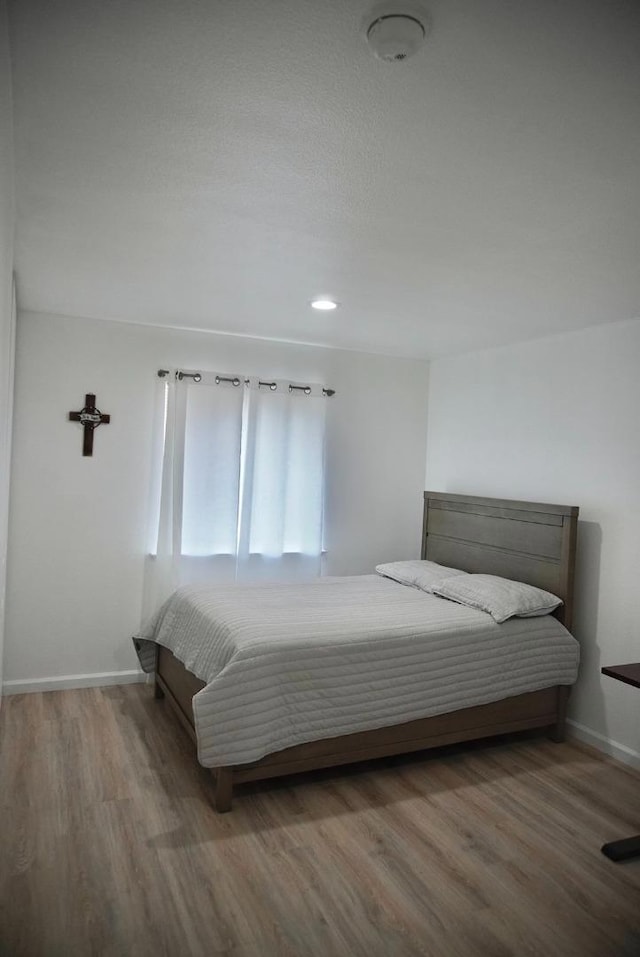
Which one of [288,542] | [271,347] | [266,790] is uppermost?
[271,347]

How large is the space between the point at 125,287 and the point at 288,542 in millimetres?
2111

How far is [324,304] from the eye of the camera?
3.44 m

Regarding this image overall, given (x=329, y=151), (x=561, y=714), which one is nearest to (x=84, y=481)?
(x=329, y=151)

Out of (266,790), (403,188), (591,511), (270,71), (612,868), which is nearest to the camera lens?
(270,71)

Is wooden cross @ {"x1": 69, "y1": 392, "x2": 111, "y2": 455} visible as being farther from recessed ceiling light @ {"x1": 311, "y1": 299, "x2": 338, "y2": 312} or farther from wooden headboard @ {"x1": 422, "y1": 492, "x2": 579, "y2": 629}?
wooden headboard @ {"x1": 422, "y1": 492, "x2": 579, "y2": 629}

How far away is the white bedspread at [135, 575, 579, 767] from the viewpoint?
274 cm

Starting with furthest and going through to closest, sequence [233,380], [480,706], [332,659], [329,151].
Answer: [233,380], [480,706], [332,659], [329,151]

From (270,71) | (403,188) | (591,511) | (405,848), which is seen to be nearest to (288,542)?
(591,511)

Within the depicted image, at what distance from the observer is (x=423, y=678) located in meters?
3.13

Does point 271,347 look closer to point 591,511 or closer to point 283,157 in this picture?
point 591,511

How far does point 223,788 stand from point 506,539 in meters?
2.23

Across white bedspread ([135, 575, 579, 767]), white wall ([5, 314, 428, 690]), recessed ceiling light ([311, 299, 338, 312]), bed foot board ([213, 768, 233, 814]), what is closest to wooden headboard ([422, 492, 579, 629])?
white bedspread ([135, 575, 579, 767])

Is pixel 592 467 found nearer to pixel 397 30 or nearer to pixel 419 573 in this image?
pixel 419 573

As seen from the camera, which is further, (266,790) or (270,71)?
(266,790)
